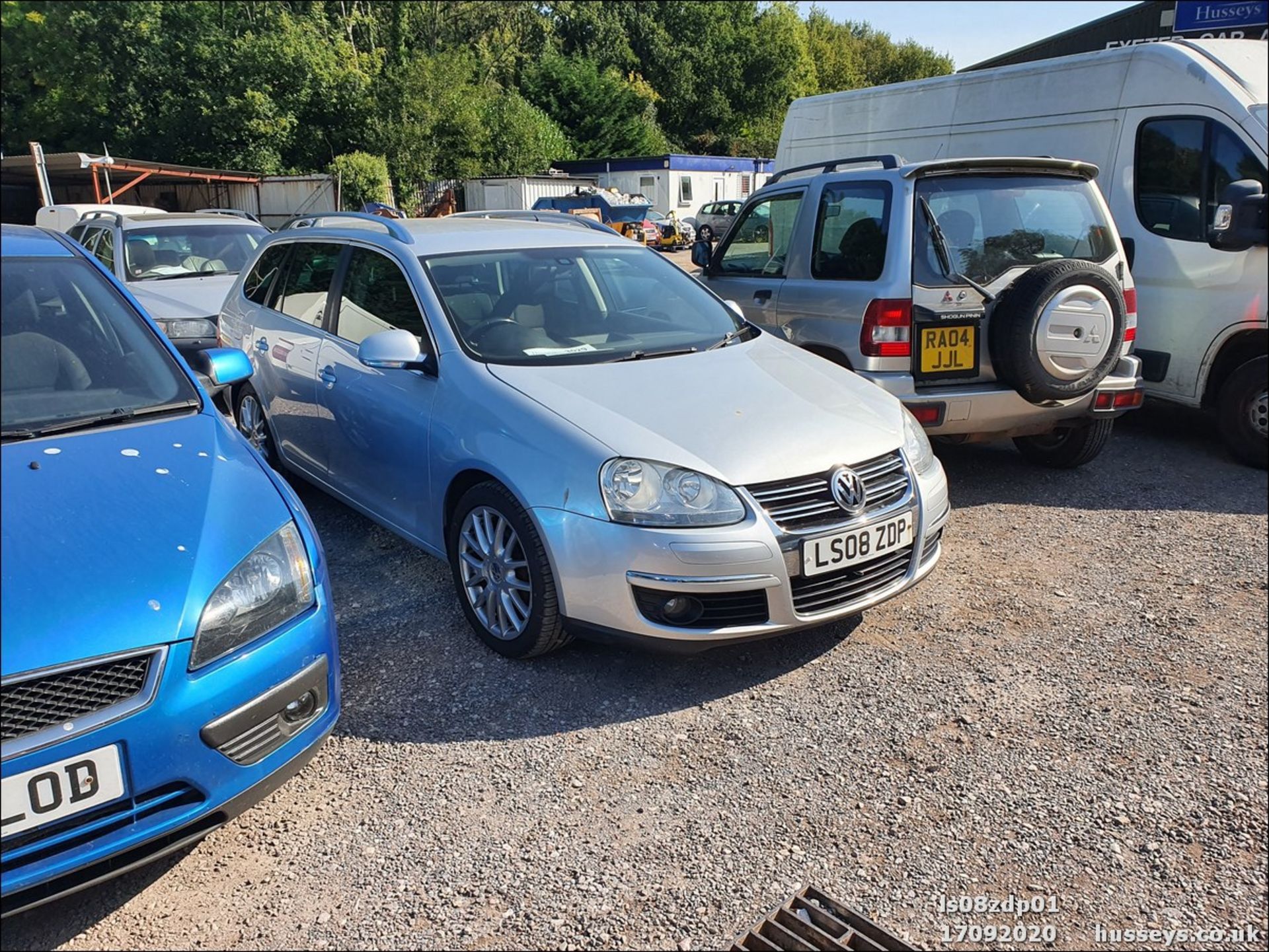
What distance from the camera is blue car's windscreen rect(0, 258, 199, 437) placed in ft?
8.87

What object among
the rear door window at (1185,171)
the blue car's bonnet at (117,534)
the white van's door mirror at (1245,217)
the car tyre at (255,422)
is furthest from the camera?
the rear door window at (1185,171)

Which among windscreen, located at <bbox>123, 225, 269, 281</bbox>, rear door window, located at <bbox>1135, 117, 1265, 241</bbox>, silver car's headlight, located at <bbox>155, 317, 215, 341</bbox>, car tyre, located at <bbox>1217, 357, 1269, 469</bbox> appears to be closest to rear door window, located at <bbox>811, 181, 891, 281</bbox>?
rear door window, located at <bbox>1135, 117, 1265, 241</bbox>

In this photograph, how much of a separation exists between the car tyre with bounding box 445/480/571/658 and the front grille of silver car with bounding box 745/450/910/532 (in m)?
0.80

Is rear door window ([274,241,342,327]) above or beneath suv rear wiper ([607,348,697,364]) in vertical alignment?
above

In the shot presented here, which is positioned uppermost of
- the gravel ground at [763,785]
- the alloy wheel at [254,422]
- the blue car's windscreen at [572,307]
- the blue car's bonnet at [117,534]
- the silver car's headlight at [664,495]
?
the blue car's windscreen at [572,307]

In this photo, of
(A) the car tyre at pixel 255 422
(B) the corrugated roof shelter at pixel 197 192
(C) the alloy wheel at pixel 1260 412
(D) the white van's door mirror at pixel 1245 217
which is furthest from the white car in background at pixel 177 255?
(B) the corrugated roof shelter at pixel 197 192

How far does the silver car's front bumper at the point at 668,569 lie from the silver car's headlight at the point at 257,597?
92cm

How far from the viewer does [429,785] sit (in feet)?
9.37

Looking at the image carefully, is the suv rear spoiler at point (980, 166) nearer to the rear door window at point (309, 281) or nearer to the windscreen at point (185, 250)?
the rear door window at point (309, 281)

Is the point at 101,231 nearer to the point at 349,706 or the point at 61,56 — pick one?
the point at 349,706

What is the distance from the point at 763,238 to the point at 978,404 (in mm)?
2090

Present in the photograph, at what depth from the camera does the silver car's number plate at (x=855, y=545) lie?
3.25 meters

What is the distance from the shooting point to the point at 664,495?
3201mm

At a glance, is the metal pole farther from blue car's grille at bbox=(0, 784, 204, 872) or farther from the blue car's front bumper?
blue car's grille at bbox=(0, 784, 204, 872)
